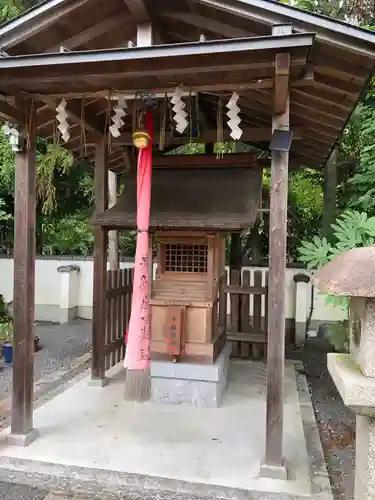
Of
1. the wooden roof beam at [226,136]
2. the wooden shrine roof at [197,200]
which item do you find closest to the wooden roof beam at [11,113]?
the wooden shrine roof at [197,200]

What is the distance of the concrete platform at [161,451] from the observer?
3.60 meters

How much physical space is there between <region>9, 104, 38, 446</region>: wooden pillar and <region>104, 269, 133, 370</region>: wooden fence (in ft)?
6.96

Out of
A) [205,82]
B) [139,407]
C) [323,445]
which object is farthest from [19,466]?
[205,82]

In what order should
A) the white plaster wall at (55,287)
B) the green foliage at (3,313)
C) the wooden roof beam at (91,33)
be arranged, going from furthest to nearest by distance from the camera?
the white plaster wall at (55,287), the green foliage at (3,313), the wooden roof beam at (91,33)

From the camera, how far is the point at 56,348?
30.3 feet

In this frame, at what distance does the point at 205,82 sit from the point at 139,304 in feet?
7.48

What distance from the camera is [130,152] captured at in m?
6.66

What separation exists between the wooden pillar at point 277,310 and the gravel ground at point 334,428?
607 mm

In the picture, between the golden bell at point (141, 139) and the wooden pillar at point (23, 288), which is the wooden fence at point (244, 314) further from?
the wooden pillar at point (23, 288)

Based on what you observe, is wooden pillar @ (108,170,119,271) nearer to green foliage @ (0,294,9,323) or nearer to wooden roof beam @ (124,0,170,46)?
green foliage @ (0,294,9,323)

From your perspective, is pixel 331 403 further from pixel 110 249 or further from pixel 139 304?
pixel 110 249

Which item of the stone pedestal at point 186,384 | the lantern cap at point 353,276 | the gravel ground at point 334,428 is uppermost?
the lantern cap at point 353,276

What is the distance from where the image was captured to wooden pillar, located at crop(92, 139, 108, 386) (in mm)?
6199

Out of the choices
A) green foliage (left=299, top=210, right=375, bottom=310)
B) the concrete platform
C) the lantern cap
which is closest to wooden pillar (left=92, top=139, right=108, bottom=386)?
the concrete platform
